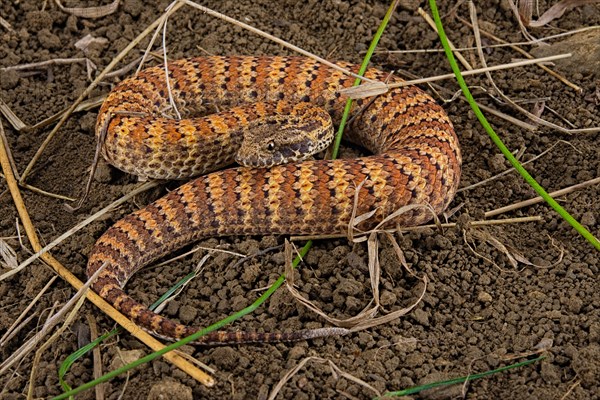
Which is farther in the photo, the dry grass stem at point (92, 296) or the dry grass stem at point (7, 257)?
the dry grass stem at point (7, 257)

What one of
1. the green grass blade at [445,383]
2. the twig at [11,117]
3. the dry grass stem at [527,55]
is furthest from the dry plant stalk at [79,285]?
the dry grass stem at [527,55]

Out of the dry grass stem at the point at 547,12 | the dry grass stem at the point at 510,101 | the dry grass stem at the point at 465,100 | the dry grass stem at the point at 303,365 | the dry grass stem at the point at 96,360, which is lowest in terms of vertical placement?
the dry grass stem at the point at 96,360

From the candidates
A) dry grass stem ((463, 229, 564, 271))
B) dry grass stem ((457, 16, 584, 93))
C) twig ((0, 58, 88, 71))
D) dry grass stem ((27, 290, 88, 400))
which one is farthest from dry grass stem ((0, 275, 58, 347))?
dry grass stem ((457, 16, 584, 93))

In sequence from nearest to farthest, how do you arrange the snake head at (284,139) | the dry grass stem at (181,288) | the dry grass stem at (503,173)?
the dry grass stem at (181,288)
the snake head at (284,139)
the dry grass stem at (503,173)

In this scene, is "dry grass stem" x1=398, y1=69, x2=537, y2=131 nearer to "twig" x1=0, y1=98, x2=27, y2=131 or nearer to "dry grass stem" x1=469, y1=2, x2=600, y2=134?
"dry grass stem" x1=469, y1=2, x2=600, y2=134

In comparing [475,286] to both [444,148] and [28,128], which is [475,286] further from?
[28,128]

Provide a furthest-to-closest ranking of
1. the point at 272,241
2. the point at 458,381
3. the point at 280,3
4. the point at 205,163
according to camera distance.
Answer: the point at 280,3 < the point at 205,163 < the point at 272,241 < the point at 458,381

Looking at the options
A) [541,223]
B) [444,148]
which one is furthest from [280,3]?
[541,223]

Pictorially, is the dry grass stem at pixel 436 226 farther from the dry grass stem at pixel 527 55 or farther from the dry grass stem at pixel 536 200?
the dry grass stem at pixel 527 55
